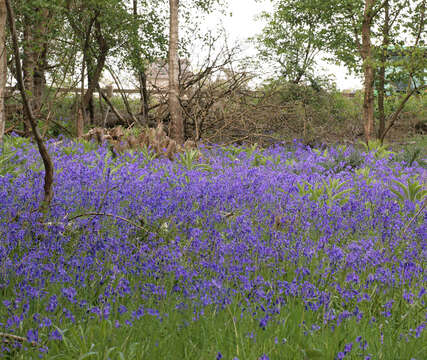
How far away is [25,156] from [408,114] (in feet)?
56.6

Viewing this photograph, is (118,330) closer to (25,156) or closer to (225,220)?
(225,220)

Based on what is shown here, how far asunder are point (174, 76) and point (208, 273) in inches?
300

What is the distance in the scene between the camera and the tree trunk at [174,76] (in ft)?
32.3

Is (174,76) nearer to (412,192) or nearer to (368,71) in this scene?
(368,71)

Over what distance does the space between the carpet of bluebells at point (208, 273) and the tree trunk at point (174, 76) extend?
5.00m

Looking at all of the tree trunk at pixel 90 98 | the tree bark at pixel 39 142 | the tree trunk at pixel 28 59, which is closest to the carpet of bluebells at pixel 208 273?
the tree bark at pixel 39 142

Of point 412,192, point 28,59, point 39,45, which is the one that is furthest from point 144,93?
point 412,192

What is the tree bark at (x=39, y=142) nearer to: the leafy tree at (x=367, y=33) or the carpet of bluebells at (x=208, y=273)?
the carpet of bluebells at (x=208, y=273)

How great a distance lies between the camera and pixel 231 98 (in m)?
12.1

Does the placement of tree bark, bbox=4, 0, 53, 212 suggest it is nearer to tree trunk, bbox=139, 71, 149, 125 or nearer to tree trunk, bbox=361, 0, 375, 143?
tree trunk, bbox=361, 0, 375, 143

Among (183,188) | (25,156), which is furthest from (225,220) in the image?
(25,156)

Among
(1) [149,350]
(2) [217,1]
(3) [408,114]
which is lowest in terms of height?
(1) [149,350]

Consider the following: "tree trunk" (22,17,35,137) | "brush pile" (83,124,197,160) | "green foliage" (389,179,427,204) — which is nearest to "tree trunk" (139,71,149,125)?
"tree trunk" (22,17,35,137)

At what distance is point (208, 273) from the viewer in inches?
119
